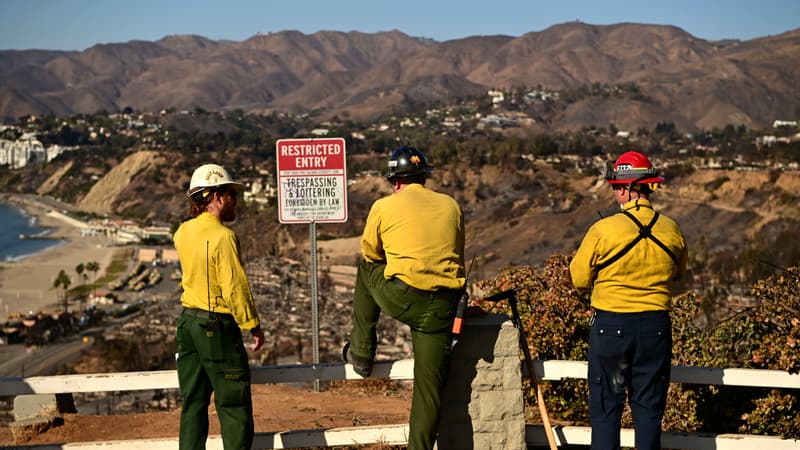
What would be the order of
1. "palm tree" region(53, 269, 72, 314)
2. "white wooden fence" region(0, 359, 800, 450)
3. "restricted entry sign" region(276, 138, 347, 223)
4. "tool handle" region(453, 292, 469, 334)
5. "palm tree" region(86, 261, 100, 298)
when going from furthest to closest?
"palm tree" region(86, 261, 100, 298) < "palm tree" region(53, 269, 72, 314) < "restricted entry sign" region(276, 138, 347, 223) < "white wooden fence" region(0, 359, 800, 450) < "tool handle" region(453, 292, 469, 334)

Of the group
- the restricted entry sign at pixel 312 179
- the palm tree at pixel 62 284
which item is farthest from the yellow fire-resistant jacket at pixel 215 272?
the palm tree at pixel 62 284

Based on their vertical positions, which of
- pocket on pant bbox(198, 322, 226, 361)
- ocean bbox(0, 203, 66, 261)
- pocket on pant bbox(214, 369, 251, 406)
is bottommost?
ocean bbox(0, 203, 66, 261)

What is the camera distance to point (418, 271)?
213 inches

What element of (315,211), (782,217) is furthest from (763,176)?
(315,211)

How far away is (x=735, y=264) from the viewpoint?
49.4 metres

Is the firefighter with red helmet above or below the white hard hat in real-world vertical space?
below

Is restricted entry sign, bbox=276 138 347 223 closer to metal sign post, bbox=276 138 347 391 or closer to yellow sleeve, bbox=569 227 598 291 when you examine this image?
metal sign post, bbox=276 138 347 391

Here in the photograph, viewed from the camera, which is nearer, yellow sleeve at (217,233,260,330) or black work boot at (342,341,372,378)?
yellow sleeve at (217,233,260,330)

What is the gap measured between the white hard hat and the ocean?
103 meters

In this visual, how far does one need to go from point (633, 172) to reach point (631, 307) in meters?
0.75

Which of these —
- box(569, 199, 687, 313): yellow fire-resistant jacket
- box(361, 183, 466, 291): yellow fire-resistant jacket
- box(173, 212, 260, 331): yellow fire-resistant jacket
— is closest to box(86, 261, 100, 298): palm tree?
box(173, 212, 260, 331): yellow fire-resistant jacket

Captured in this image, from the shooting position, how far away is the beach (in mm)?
72625

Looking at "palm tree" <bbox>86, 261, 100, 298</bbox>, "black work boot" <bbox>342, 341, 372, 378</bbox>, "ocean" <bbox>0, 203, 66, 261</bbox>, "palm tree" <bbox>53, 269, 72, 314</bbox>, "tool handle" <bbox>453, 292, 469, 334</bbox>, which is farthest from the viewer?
"ocean" <bbox>0, 203, 66, 261</bbox>

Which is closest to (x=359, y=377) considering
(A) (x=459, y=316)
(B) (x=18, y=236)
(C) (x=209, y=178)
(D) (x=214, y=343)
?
(A) (x=459, y=316)
